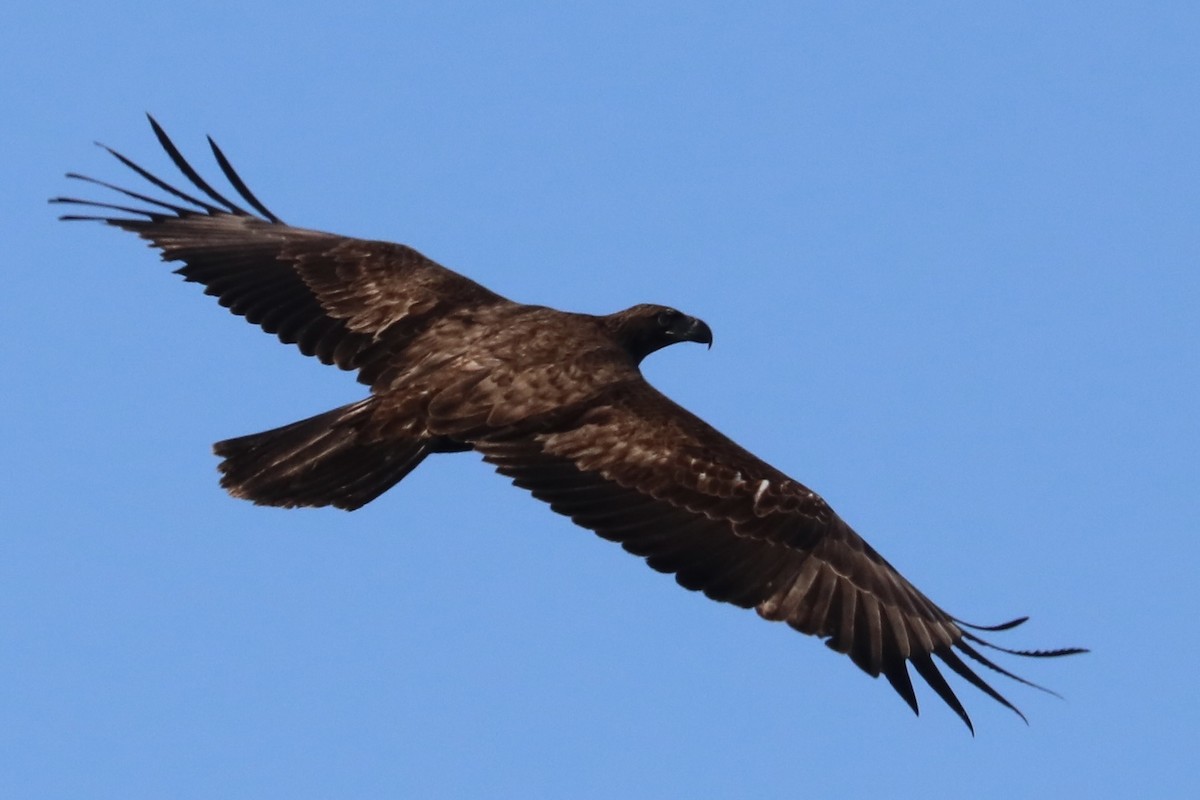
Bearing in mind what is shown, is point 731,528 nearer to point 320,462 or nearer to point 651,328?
point 651,328

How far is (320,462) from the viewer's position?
1315cm

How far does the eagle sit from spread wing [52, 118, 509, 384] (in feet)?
0.04

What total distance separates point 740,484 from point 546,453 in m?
1.13

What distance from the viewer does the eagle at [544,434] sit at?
1220cm

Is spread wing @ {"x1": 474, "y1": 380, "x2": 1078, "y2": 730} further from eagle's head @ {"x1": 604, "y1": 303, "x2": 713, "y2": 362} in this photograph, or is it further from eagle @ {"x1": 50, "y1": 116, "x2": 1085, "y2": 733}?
eagle's head @ {"x1": 604, "y1": 303, "x2": 713, "y2": 362}

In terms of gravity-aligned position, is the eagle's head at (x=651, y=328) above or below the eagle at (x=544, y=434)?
above

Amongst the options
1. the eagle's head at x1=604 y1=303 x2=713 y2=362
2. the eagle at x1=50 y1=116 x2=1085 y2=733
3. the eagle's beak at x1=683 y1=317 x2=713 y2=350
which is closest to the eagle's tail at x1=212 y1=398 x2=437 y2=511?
the eagle at x1=50 y1=116 x2=1085 y2=733

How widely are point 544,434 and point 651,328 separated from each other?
170 cm

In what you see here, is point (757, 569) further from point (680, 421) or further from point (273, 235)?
point (273, 235)

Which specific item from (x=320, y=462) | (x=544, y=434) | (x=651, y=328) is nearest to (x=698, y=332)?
(x=651, y=328)

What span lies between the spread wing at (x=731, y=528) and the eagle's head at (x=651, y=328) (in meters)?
1.13

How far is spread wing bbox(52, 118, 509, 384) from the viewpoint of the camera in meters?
14.0

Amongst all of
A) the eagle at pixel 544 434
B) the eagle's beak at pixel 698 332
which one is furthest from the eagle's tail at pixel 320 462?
the eagle's beak at pixel 698 332

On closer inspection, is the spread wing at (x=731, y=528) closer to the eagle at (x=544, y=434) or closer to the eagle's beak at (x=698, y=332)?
the eagle at (x=544, y=434)
